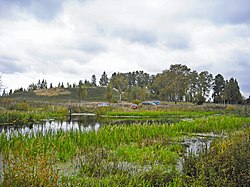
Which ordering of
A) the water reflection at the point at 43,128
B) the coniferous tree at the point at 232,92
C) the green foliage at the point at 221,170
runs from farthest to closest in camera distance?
1. the coniferous tree at the point at 232,92
2. the water reflection at the point at 43,128
3. the green foliage at the point at 221,170

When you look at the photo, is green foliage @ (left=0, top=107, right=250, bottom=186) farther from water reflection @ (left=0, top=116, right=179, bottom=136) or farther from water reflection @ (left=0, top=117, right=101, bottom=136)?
water reflection @ (left=0, top=116, right=179, bottom=136)

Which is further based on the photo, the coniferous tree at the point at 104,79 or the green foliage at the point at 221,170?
the coniferous tree at the point at 104,79

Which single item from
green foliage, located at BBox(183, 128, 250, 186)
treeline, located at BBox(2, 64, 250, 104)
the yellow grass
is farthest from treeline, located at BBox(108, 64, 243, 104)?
green foliage, located at BBox(183, 128, 250, 186)

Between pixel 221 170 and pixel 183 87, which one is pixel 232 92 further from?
pixel 221 170

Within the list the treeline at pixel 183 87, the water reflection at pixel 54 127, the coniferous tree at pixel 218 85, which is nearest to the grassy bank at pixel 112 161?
the water reflection at pixel 54 127

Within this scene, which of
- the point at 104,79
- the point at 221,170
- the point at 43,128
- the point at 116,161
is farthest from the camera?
→ the point at 104,79

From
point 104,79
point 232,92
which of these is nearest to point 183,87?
point 232,92

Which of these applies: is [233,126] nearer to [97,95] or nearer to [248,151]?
[248,151]

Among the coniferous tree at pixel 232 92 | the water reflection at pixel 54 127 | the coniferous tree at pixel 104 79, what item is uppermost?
the coniferous tree at pixel 104 79

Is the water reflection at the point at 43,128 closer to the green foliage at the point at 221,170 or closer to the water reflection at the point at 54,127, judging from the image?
the water reflection at the point at 54,127

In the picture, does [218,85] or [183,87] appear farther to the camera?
[218,85]

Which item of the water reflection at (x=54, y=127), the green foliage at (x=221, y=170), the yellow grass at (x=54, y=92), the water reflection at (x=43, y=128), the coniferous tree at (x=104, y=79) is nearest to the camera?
the green foliage at (x=221, y=170)

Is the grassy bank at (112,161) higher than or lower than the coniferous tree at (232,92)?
lower

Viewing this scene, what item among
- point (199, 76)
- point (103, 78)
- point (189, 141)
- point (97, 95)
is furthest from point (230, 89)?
point (103, 78)
